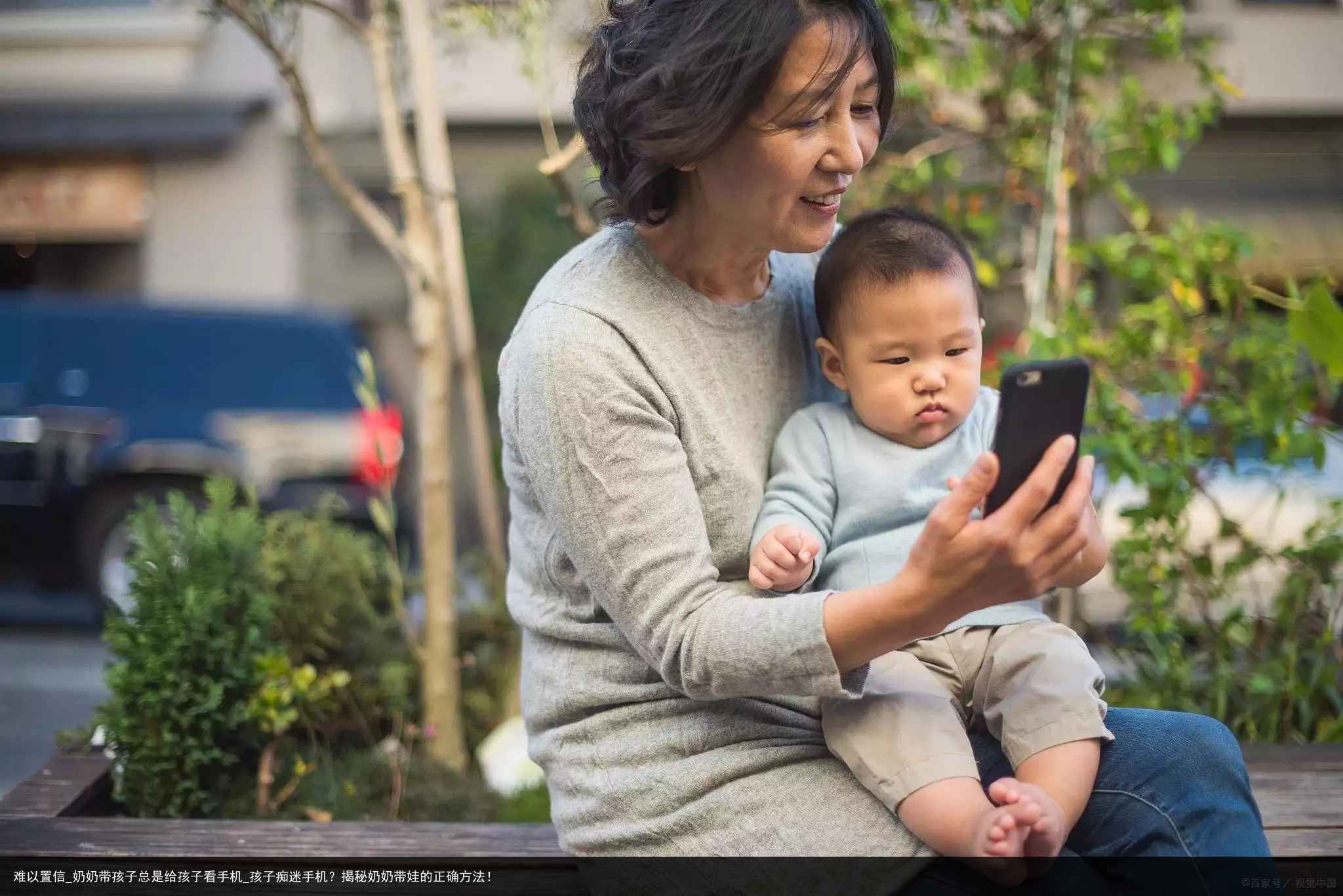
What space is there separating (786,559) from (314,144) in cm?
192

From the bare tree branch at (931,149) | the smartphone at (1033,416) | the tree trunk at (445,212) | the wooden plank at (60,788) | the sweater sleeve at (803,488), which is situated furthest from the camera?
the bare tree branch at (931,149)

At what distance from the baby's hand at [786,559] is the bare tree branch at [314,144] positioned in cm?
167

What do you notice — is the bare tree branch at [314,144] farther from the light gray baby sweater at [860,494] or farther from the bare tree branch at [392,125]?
the light gray baby sweater at [860,494]

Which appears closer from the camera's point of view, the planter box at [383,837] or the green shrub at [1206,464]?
the planter box at [383,837]

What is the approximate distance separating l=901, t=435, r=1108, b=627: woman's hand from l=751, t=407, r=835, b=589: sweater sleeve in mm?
260

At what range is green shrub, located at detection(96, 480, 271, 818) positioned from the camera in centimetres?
244

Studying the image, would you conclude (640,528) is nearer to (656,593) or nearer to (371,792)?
→ (656,593)

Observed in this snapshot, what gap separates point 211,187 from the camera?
36.9ft

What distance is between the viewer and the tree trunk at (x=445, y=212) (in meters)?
3.28

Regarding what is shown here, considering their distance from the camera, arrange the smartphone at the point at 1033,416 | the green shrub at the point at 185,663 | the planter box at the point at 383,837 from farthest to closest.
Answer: the green shrub at the point at 185,663
the planter box at the point at 383,837
the smartphone at the point at 1033,416

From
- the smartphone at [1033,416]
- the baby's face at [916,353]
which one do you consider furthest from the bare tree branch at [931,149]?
the smartphone at [1033,416]

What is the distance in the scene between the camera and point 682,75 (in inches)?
61.9

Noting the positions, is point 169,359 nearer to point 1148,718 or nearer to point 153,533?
point 153,533

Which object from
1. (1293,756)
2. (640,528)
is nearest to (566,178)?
(640,528)
